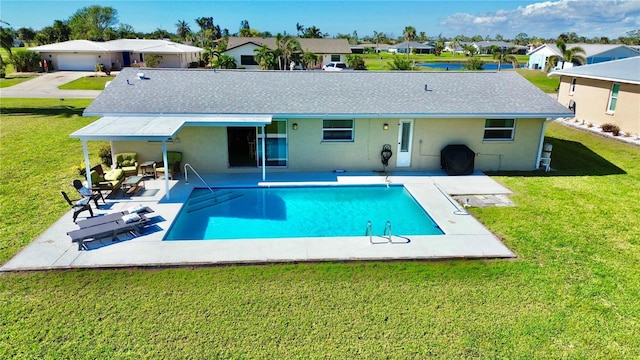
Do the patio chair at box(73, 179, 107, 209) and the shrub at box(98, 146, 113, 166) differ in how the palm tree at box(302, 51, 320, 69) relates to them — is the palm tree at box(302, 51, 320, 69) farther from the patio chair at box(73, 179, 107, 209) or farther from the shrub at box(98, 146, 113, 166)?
the patio chair at box(73, 179, 107, 209)

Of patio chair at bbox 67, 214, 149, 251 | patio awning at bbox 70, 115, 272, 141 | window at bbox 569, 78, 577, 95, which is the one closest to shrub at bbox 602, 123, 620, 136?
window at bbox 569, 78, 577, 95

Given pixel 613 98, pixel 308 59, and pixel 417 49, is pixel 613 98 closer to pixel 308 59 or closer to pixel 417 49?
pixel 308 59

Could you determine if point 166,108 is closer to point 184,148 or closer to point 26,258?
point 184,148

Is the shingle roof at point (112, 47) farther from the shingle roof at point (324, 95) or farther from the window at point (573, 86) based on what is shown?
the window at point (573, 86)

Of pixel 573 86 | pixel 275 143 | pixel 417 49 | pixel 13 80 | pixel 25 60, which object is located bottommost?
pixel 275 143

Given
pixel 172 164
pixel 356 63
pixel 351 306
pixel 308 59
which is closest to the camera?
pixel 351 306

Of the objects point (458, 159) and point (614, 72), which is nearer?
point (458, 159)

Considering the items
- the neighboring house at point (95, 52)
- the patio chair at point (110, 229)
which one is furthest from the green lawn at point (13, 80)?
the patio chair at point (110, 229)

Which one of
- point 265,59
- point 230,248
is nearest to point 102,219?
point 230,248
